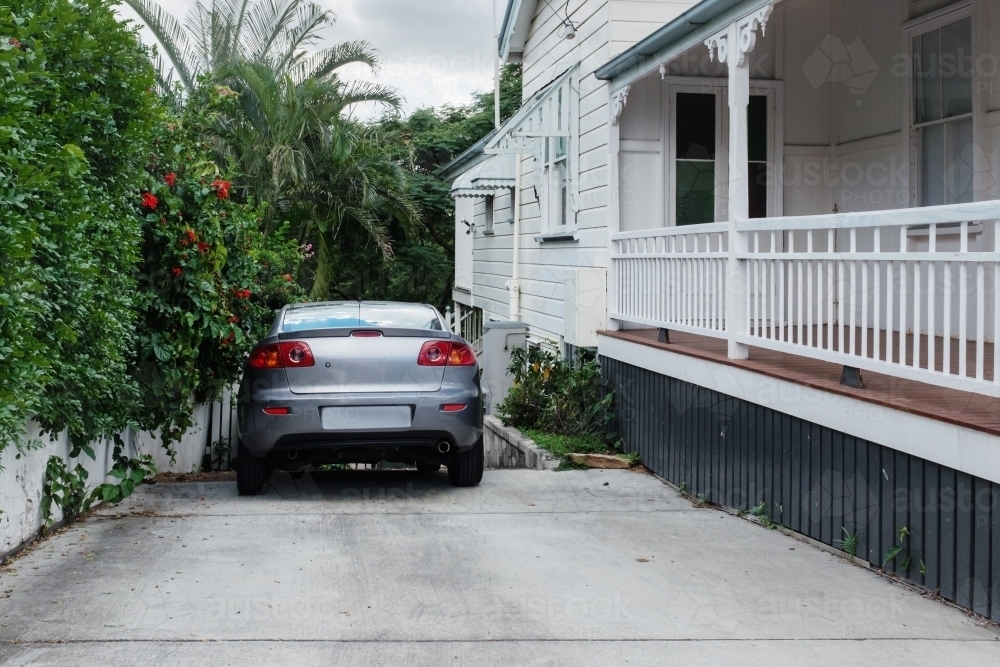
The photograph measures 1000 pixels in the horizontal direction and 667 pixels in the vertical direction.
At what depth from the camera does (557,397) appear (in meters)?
11.3

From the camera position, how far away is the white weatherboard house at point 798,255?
5.61m

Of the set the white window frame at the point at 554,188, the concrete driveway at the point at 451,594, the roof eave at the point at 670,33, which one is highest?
the roof eave at the point at 670,33

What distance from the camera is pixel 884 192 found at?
10078mm

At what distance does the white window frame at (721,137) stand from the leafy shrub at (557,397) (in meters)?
1.92

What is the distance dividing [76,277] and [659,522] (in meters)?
4.00

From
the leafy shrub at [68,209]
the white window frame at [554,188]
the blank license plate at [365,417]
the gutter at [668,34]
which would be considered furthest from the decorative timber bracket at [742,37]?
the white window frame at [554,188]

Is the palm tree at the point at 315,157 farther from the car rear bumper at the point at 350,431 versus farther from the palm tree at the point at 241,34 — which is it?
the car rear bumper at the point at 350,431

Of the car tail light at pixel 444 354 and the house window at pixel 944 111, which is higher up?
the house window at pixel 944 111

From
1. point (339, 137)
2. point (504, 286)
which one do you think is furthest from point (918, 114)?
point (339, 137)

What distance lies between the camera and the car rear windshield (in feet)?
26.3

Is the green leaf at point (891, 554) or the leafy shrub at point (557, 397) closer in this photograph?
the green leaf at point (891, 554)

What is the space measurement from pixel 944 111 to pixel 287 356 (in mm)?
5726

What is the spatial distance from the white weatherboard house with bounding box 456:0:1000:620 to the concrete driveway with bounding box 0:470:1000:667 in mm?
505

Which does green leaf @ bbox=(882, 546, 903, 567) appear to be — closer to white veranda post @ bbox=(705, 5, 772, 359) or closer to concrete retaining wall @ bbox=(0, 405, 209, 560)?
white veranda post @ bbox=(705, 5, 772, 359)
